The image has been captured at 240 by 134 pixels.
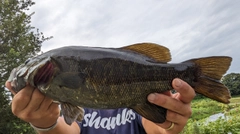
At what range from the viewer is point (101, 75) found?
2.19 meters

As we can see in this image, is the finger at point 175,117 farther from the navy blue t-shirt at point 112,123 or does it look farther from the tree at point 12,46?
the tree at point 12,46

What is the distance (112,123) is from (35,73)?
172 centimetres

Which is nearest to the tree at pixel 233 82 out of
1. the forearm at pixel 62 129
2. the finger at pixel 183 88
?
the forearm at pixel 62 129

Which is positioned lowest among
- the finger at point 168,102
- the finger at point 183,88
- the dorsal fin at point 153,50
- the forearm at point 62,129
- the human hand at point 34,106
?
the forearm at point 62,129

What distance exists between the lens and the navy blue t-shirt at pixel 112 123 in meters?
3.61

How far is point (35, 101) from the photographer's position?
2418 mm

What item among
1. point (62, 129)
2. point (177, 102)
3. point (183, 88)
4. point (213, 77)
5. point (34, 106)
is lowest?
point (62, 129)

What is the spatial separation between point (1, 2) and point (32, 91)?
18.2 metres

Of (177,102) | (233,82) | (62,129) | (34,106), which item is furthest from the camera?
(233,82)

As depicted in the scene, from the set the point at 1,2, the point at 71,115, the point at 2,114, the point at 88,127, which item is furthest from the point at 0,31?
the point at 71,115

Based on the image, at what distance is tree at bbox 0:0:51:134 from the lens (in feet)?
51.4

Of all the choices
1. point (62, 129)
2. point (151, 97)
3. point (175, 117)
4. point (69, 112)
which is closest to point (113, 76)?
point (151, 97)

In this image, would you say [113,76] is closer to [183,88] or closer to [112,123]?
[183,88]

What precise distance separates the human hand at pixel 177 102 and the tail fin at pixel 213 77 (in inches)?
4.3
